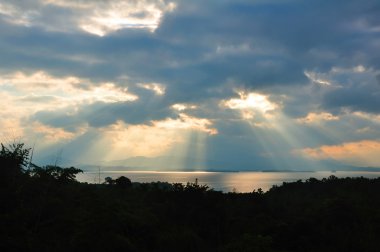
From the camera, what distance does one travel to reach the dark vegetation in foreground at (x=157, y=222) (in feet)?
48.9

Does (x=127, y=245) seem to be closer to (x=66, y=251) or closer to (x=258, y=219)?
(x=66, y=251)

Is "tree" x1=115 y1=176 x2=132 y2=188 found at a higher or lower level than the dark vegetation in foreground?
higher

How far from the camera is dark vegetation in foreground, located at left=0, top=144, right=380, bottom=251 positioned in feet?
48.9

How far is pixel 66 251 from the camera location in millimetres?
14125

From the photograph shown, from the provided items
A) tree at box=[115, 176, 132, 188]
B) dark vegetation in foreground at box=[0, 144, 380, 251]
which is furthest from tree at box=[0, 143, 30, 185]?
tree at box=[115, 176, 132, 188]

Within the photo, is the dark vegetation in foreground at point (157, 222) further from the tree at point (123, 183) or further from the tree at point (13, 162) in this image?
the tree at point (123, 183)

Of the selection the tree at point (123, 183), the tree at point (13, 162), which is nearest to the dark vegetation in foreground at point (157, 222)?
the tree at point (13, 162)

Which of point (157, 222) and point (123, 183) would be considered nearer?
point (157, 222)

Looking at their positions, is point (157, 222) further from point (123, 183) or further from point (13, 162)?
point (123, 183)

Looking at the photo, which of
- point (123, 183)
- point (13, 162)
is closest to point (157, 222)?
point (13, 162)

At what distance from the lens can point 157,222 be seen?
19469 mm

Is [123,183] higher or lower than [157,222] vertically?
higher

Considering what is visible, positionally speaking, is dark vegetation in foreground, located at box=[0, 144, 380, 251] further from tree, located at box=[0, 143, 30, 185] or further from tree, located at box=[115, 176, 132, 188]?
tree, located at box=[115, 176, 132, 188]

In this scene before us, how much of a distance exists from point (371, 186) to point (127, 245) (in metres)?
27.3
